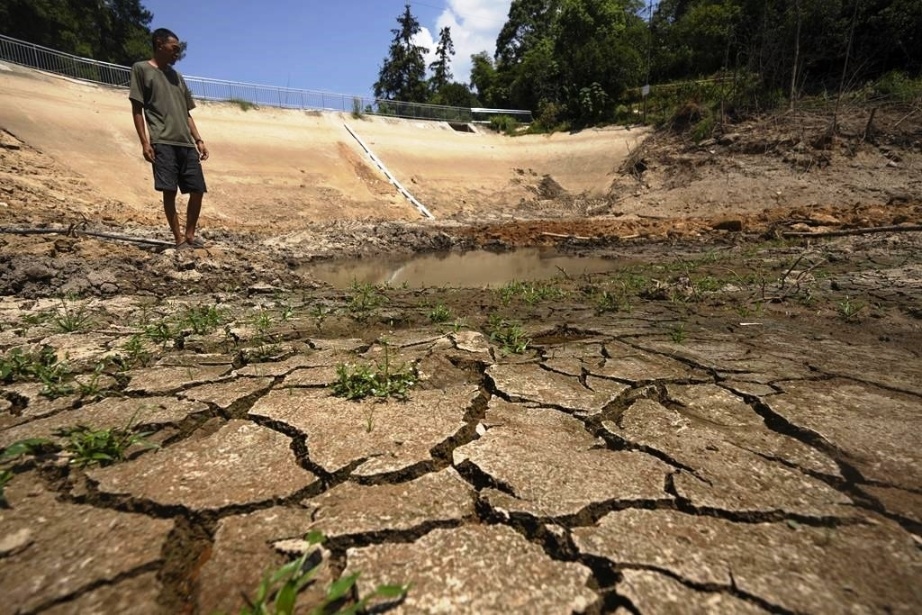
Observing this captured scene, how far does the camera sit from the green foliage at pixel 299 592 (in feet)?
2.84

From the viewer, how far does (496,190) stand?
13.5 meters

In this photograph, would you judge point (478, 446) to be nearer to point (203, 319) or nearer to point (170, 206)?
point (203, 319)

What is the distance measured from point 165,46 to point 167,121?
23.8 inches

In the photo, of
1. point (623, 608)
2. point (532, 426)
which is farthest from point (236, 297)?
point (623, 608)

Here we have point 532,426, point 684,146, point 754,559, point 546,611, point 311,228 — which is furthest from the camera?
point 684,146

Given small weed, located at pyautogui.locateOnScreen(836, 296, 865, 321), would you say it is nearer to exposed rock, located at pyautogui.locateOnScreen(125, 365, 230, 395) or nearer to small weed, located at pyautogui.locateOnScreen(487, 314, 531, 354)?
small weed, located at pyautogui.locateOnScreen(487, 314, 531, 354)

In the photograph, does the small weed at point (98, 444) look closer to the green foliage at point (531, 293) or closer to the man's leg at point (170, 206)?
the green foliage at point (531, 293)

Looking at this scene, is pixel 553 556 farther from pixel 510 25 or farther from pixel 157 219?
pixel 510 25

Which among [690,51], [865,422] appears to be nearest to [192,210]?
[865,422]

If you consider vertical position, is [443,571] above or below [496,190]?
below

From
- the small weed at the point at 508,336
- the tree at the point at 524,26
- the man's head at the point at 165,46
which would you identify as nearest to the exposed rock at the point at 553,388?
the small weed at the point at 508,336

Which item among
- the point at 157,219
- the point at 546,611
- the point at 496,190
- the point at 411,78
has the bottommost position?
the point at 546,611

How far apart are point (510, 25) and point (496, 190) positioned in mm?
27447

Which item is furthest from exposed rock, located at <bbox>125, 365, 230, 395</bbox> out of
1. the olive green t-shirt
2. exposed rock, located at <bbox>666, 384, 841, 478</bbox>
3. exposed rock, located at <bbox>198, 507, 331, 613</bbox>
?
the olive green t-shirt
